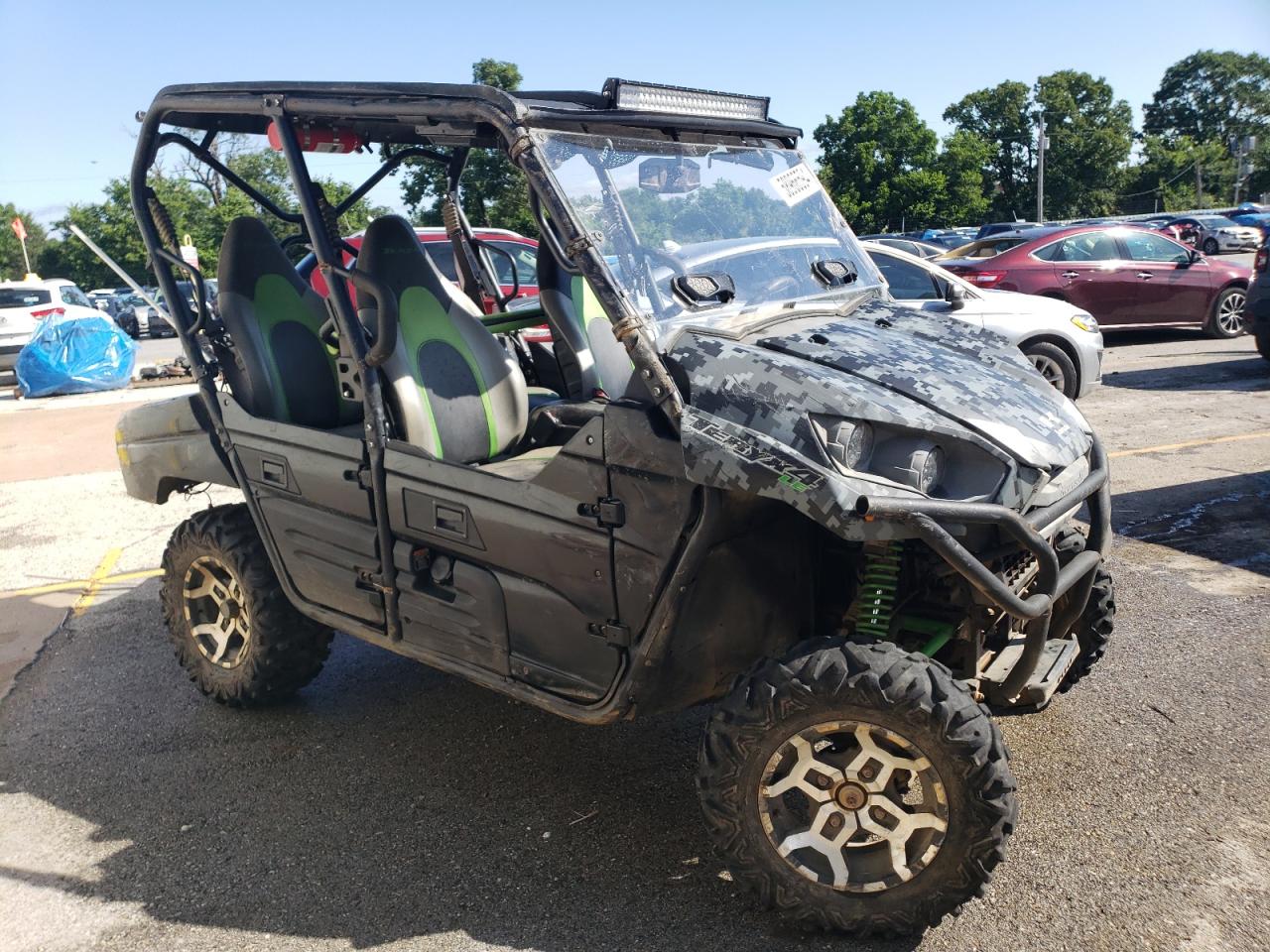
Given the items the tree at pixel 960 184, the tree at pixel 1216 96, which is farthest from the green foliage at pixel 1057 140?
the tree at pixel 1216 96

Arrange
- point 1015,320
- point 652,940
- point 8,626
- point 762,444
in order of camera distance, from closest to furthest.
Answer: point 762,444 → point 652,940 → point 8,626 → point 1015,320

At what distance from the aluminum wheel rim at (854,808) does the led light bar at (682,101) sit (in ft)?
6.40

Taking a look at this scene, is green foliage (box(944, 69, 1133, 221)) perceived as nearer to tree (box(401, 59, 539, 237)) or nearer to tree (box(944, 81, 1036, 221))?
tree (box(944, 81, 1036, 221))

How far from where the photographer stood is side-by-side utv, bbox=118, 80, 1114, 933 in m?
2.75

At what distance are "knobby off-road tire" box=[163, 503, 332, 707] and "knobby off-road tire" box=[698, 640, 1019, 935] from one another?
6.95 feet

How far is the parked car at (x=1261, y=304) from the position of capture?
10.8m

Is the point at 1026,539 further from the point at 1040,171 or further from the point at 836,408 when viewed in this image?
the point at 1040,171

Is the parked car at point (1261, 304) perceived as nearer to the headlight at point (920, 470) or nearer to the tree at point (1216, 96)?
the headlight at point (920, 470)

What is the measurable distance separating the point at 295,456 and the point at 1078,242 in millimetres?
12168

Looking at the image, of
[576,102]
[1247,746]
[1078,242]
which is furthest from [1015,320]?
[576,102]

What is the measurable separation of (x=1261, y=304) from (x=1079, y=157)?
225 ft

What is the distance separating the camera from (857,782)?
9.16 feet

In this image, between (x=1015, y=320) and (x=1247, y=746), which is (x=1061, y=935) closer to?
(x=1247, y=746)

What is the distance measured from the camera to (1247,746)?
372 cm
